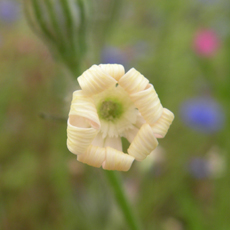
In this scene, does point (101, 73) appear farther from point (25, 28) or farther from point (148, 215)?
point (25, 28)

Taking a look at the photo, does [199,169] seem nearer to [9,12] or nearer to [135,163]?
[135,163]

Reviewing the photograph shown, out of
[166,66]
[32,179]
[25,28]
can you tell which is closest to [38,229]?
[32,179]

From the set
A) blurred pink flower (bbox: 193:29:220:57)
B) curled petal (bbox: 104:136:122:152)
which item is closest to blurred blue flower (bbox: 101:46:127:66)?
blurred pink flower (bbox: 193:29:220:57)

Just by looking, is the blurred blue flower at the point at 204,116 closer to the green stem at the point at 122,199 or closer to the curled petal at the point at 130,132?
the green stem at the point at 122,199

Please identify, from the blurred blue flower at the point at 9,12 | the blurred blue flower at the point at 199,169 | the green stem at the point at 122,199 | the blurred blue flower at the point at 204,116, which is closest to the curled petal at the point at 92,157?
the green stem at the point at 122,199

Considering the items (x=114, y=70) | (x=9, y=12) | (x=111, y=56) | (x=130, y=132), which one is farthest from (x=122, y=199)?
(x=9, y=12)

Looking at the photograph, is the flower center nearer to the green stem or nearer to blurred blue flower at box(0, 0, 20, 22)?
the green stem
